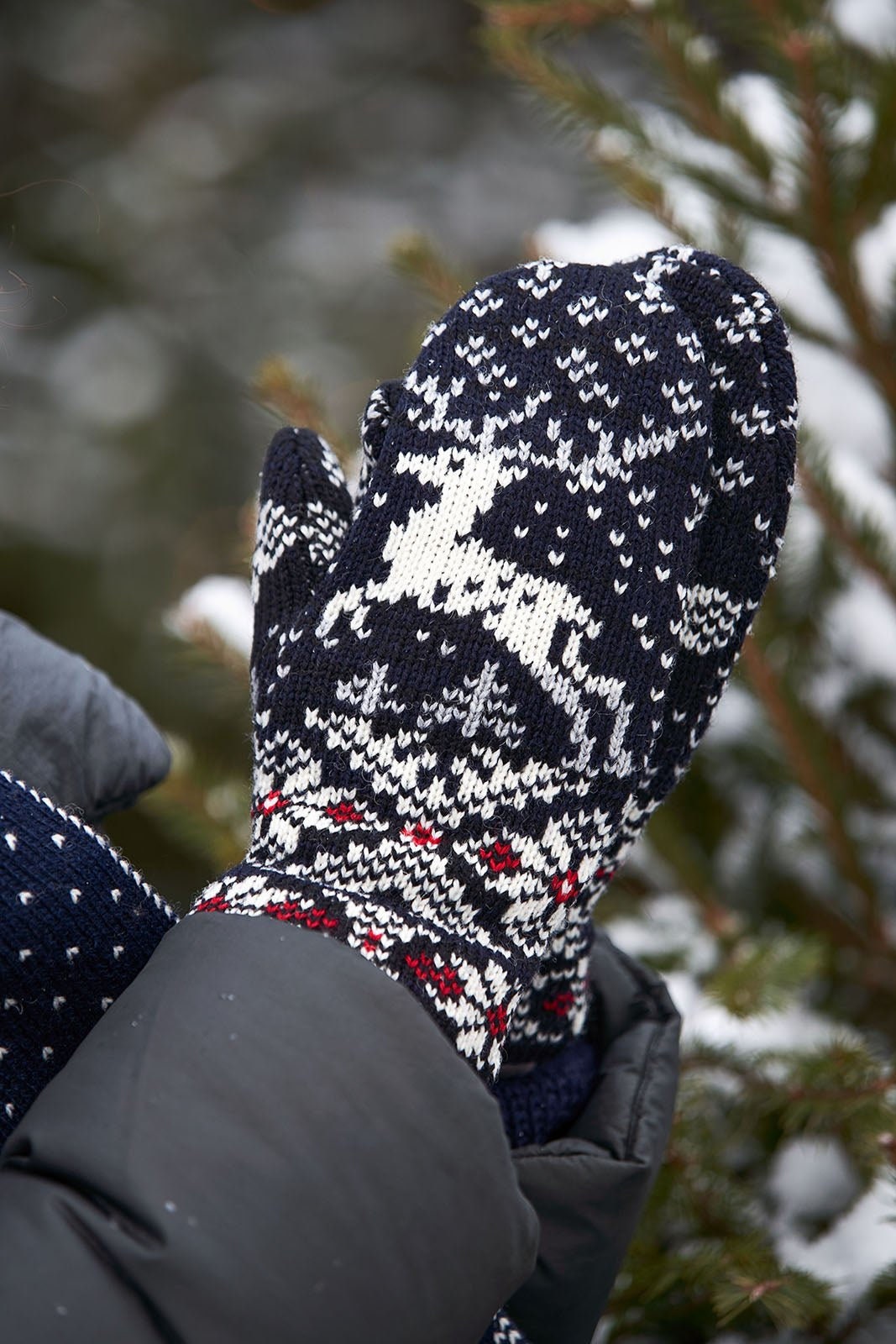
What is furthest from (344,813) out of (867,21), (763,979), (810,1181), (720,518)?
(867,21)

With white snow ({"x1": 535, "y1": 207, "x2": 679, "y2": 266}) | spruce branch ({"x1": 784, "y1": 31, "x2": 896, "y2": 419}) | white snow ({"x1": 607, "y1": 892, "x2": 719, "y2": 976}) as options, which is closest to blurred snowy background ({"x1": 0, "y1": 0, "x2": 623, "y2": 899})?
white snow ({"x1": 535, "y1": 207, "x2": 679, "y2": 266})

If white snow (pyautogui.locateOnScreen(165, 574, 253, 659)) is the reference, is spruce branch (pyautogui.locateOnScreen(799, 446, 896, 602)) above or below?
above

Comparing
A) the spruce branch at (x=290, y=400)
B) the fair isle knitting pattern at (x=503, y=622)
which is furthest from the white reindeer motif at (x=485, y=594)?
the spruce branch at (x=290, y=400)

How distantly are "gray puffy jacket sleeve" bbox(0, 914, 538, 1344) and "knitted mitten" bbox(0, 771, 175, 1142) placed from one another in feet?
0.18

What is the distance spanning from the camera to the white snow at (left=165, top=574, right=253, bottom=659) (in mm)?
1199

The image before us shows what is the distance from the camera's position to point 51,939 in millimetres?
564

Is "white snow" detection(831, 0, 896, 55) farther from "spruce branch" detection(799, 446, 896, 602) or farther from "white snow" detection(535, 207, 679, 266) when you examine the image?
"spruce branch" detection(799, 446, 896, 602)

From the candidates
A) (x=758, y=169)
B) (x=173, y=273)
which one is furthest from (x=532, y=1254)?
(x=173, y=273)

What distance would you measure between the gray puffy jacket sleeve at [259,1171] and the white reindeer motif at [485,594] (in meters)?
0.23

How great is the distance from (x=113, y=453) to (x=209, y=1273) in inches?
92.6

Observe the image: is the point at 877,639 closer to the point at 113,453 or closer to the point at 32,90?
the point at 113,453

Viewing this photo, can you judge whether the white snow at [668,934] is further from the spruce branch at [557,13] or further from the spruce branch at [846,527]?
the spruce branch at [557,13]

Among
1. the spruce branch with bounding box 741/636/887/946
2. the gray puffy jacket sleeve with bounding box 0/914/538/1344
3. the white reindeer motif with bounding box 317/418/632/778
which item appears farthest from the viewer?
the spruce branch with bounding box 741/636/887/946

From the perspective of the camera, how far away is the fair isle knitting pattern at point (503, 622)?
63cm
